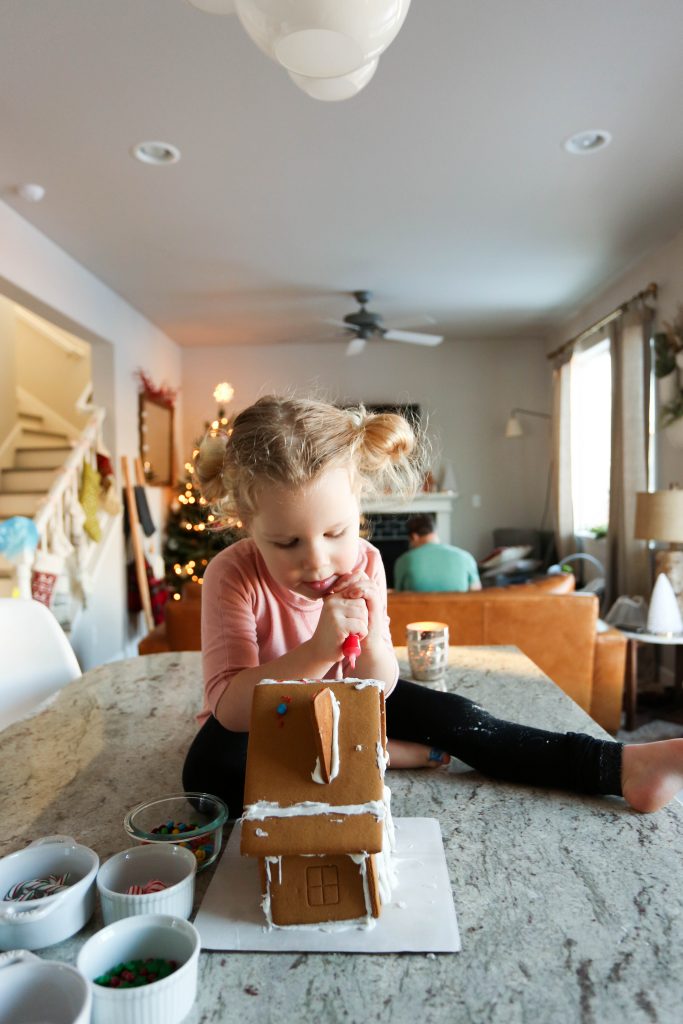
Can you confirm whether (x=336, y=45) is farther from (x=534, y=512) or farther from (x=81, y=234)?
(x=534, y=512)

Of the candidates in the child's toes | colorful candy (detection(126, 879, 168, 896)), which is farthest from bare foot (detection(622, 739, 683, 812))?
colorful candy (detection(126, 879, 168, 896))

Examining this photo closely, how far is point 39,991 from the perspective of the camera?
1.80ft

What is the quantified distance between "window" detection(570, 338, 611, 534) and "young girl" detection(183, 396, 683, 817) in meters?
4.79

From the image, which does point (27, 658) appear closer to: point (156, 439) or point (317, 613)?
point (317, 613)

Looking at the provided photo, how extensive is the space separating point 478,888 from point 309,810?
0.24 meters

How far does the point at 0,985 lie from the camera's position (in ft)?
1.78

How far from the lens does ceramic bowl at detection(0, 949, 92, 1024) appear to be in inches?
21.1

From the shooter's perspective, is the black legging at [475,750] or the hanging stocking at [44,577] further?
the hanging stocking at [44,577]

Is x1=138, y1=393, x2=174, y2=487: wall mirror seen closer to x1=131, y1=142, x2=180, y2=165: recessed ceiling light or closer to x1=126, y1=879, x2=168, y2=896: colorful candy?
x1=131, y1=142, x2=180, y2=165: recessed ceiling light

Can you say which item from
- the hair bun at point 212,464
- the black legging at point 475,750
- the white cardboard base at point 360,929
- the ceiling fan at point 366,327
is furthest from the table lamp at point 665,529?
the white cardboard base at point 360,929

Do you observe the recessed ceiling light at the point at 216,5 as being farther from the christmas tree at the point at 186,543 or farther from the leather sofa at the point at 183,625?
the christmas tree at the point at 186,543

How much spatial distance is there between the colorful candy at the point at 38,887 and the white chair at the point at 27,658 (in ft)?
2.49

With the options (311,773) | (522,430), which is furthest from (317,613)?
(522,430)

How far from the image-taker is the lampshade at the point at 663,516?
131 inches
